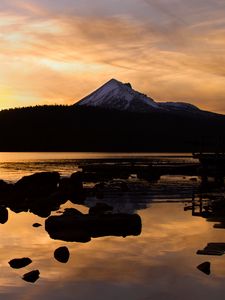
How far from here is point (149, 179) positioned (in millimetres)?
70188

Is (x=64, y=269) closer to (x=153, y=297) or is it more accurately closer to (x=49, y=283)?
(x=49, y=283)

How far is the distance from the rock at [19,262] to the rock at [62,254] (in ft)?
4.01

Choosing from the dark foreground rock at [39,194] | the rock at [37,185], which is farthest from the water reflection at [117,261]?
the rock at [37,185]

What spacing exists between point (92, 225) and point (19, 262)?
7.01 m

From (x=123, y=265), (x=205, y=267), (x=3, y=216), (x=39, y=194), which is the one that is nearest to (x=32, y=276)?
(x=123, y=265)

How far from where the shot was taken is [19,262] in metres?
18.2

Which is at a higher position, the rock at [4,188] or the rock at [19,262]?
the rock at [4,188]

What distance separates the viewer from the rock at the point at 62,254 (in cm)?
1919

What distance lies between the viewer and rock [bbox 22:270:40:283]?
1620 cm

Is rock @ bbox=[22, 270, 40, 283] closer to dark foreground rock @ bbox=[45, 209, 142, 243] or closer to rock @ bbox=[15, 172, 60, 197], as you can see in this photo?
dark foreground rock @ bbox=[45, 209, 142, 243]

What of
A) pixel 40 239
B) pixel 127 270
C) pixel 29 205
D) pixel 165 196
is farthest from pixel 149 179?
pixel 127 270

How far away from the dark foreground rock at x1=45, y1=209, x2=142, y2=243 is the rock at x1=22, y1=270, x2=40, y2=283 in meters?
7.00

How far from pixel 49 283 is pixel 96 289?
1479 millimetres

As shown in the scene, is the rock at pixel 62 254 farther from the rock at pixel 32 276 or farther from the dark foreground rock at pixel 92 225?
the dark foreground rock at pixel 92 225
